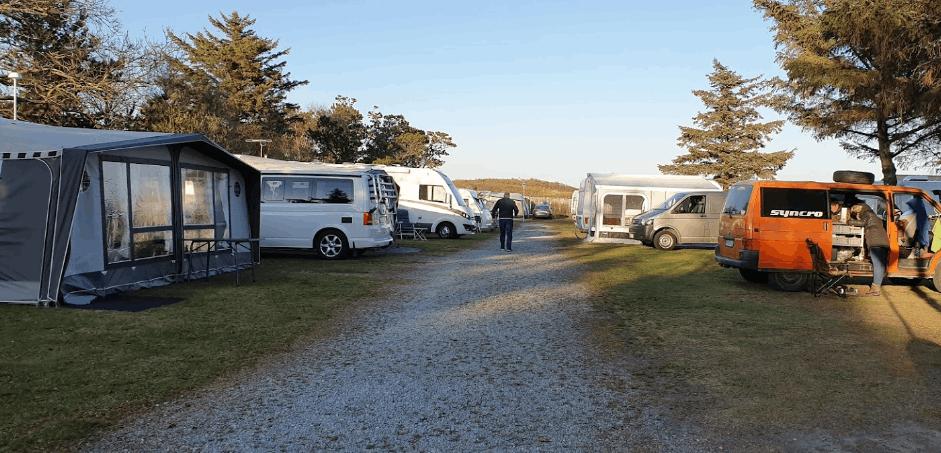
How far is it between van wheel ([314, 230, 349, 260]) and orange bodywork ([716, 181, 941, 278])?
827 centimetres

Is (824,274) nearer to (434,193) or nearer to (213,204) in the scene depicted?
(213,204)

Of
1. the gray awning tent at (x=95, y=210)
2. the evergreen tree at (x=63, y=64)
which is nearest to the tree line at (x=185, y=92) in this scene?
the evergreen tree at (x=63, y=64)

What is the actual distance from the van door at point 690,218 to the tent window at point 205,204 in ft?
41.7

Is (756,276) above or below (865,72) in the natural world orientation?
below

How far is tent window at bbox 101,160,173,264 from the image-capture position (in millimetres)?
9766

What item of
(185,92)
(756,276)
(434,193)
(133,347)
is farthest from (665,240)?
(185,92)

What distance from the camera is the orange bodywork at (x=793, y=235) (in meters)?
10.9

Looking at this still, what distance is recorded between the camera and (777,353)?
22.0 feet

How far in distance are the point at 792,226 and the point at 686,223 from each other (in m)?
9.63

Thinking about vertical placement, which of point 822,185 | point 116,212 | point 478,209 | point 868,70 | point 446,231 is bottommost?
point 446,231

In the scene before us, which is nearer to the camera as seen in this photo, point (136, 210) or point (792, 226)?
point (136, 210)

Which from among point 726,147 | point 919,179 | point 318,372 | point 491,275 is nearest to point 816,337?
point 318,372

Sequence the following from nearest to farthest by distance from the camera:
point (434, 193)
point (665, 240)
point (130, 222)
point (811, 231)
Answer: point (130, 222)
point (811, 231)
point (665, 240)
point (434, 193)

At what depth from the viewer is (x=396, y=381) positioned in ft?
18.2
